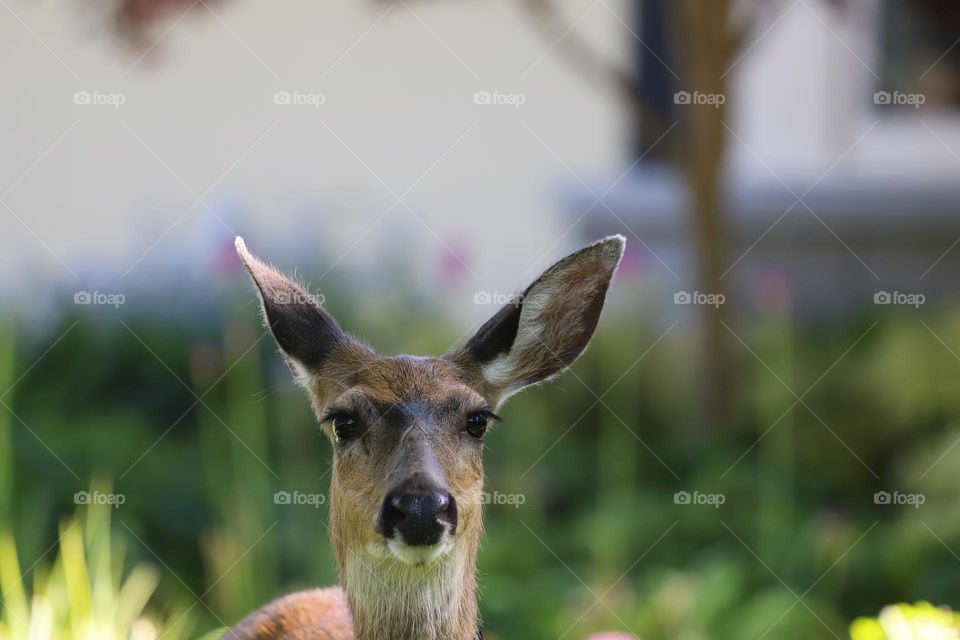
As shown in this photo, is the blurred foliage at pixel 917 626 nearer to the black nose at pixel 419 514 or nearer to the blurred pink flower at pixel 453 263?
the black nose at pixel 419 514

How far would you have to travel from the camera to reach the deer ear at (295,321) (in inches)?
136

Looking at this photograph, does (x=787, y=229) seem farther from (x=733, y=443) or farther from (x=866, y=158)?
(x=733, y=443)

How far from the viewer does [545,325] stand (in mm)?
3635

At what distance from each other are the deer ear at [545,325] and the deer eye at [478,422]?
0.62 ft

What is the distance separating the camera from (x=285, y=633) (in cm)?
375

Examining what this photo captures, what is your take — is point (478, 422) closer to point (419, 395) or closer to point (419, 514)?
point (419, 395)

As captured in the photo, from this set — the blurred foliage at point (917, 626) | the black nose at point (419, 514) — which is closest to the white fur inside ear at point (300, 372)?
the black nose at point (419, 514)

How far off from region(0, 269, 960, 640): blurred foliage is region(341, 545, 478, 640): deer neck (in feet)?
7.18

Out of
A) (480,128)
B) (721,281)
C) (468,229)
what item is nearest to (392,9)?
(480,128)

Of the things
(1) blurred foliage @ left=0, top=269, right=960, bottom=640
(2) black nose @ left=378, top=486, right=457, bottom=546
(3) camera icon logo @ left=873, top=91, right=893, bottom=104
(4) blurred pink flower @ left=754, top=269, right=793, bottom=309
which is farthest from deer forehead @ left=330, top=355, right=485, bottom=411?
(3) camera icon logo @ left=873, top=91, right=893, bottom=104

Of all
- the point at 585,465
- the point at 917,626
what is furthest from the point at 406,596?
the point at 585,465

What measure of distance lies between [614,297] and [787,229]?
5.82 feet

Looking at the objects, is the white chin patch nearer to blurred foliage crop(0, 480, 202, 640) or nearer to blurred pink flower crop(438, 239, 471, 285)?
blurred foliage crop(0, 480, 202, 640)

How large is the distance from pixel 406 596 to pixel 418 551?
30 cm
